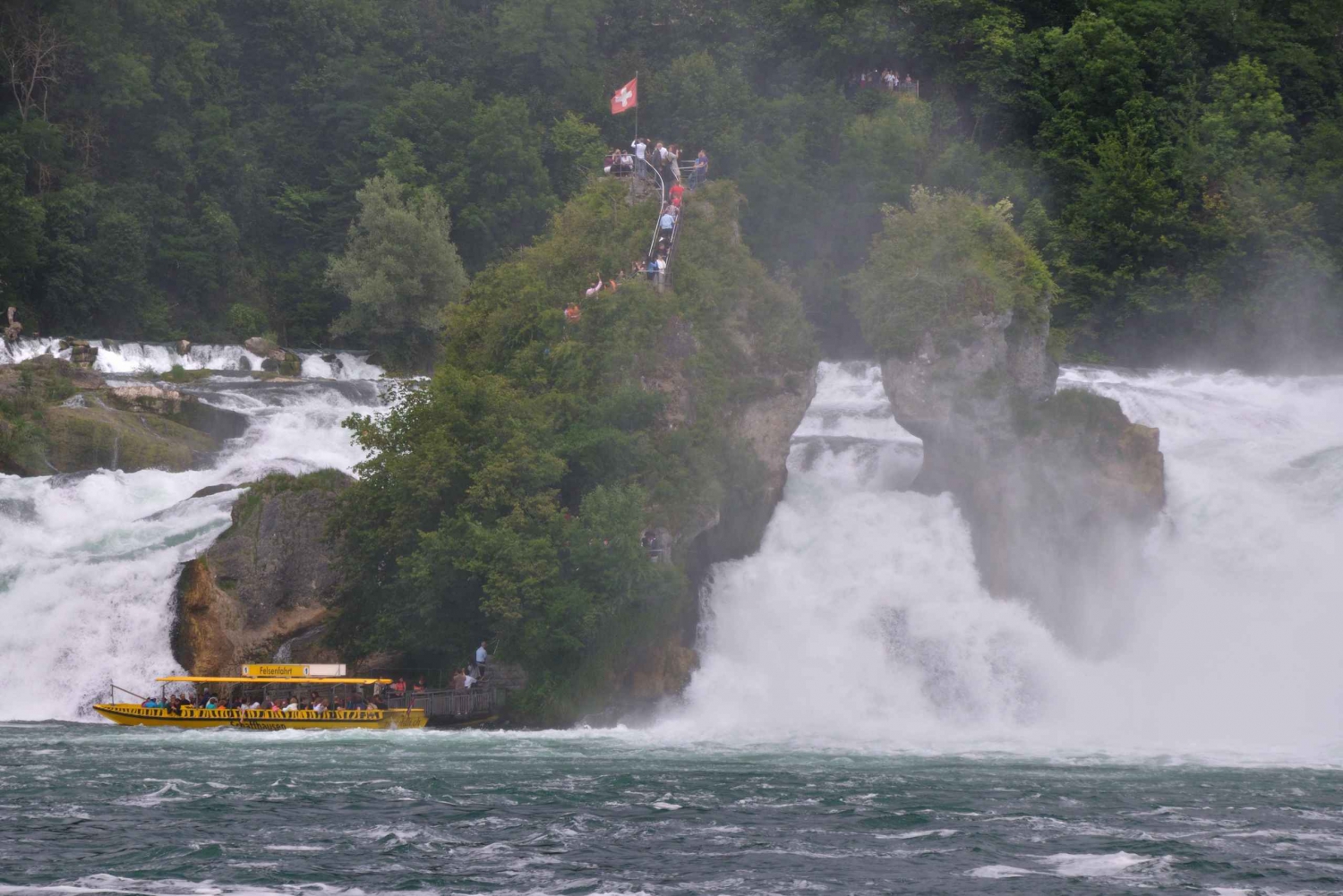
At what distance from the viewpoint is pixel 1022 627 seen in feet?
148

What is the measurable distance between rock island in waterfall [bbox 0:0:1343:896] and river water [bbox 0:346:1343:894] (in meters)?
0.16

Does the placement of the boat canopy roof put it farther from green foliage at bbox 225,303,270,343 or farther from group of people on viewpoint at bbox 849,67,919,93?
group of people on viewpoint at bbox 849,67,919,93

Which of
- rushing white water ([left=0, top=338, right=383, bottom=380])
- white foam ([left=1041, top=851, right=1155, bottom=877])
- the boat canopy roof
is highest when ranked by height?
rushing white water ([left=0, top=338, right=383, bottom=380])

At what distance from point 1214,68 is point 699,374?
35795mm

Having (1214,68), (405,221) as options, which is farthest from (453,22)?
(1214,68)

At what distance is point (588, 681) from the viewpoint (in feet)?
138

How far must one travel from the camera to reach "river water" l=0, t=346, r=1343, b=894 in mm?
24156

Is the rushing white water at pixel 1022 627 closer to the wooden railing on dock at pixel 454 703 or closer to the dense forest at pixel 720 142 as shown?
the wooden railing on dock at pixel 454 703

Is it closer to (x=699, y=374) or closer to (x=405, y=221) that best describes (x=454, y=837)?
(x=699, y=374)

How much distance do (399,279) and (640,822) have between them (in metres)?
50.0

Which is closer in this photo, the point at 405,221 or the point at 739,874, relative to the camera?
the point at 739,874

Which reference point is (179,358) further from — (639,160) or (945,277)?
(945,277)

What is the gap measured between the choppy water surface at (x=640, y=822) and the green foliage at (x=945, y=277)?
16676 mm

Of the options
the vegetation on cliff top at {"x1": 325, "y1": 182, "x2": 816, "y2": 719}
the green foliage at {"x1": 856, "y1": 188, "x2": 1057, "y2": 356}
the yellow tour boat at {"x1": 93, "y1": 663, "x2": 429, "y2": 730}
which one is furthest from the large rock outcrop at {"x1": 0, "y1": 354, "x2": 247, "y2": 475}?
the green foliage at {"x1": 856, "y1": 188, "x2": 1057, "y2": 356}
